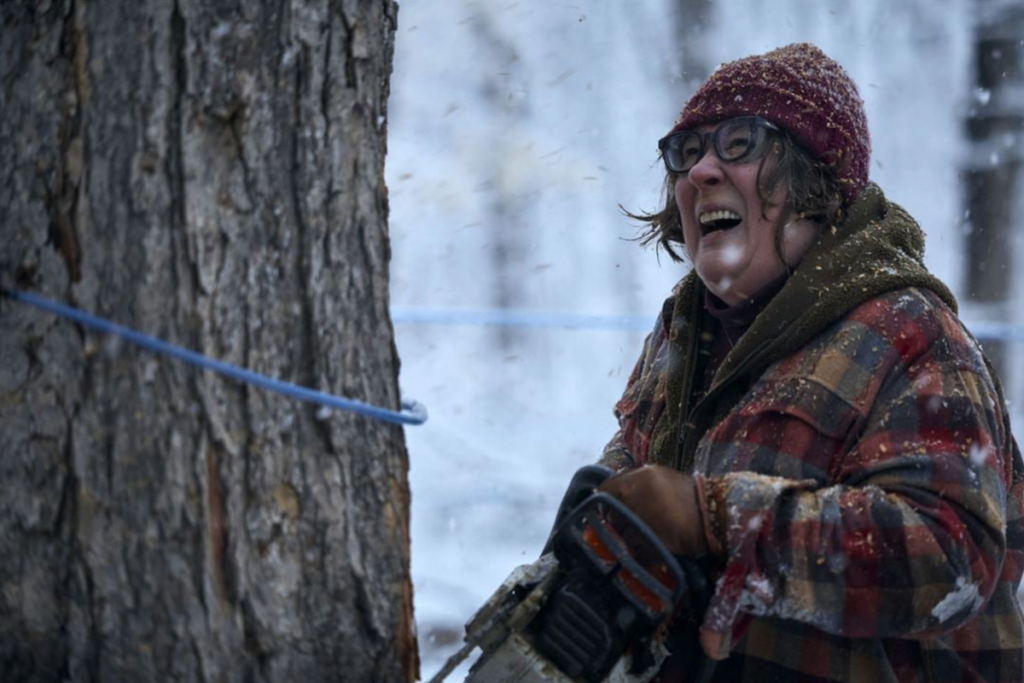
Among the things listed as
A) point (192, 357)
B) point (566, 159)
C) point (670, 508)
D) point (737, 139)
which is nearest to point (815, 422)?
point (670, 508)

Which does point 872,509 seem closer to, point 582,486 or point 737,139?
point 582,486

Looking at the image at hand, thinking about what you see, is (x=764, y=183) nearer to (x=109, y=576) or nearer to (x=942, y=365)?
(x=942, y=365)

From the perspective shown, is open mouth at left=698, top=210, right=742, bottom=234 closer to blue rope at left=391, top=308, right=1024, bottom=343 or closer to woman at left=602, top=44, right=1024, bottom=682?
woman at left=602, top=44, right=1024, bottom=682

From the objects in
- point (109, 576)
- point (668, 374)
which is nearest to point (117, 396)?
point (109, 576)

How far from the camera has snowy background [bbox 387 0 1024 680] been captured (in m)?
5.69

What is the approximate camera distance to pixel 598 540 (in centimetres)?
163

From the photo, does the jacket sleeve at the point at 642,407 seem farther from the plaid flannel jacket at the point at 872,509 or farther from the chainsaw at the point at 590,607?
the chainsaw at the point at 590,607

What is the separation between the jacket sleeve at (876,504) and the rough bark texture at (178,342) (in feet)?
2.01

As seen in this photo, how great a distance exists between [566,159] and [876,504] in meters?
4.55

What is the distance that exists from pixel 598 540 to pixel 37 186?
98 cm

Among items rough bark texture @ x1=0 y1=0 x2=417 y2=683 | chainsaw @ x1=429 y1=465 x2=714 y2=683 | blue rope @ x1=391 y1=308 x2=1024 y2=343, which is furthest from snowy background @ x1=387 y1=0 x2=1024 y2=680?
rough bark texture @ x1=0 y1=0 x2=417 y2=683

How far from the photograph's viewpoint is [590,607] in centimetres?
164

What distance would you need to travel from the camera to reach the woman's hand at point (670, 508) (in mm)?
1592

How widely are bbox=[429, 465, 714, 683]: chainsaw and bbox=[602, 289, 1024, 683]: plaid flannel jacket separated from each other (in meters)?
0.09
